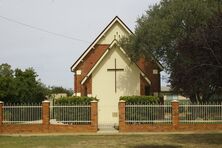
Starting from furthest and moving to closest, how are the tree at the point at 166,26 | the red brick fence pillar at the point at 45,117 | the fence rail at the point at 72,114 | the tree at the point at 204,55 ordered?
1. the tree at the point at 166,26
2. the fence rail at the point at 72,114
3. the red brick fence pillar at the point at 45,117
4. the tree at the point at 204,55

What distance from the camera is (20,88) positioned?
4250 cm

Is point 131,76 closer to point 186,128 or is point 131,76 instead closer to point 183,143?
point 186,128

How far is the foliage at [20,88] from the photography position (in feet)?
133

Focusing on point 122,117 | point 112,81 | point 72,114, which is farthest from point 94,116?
point 112,81

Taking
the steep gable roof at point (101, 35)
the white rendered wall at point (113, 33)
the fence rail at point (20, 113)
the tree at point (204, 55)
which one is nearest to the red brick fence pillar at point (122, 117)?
the fence rail at point (20, 113)

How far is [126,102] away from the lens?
3250 cm

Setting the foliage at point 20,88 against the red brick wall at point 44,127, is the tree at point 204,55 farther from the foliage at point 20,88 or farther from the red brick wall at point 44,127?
the foliage at point 20,88

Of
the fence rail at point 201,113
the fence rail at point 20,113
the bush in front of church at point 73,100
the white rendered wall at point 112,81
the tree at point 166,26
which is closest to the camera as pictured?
the fence rail at point 20,113

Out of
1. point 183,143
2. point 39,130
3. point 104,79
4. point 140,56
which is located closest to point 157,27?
point 140,56

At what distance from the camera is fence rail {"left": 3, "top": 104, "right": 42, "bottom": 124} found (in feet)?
99.8

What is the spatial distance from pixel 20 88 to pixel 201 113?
702 inches

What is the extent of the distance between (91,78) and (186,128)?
11609mm

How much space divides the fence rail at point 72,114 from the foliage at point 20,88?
10096mm

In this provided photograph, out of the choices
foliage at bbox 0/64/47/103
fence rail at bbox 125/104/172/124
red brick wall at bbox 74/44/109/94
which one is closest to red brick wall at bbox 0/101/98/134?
fence rail at bbox 125/104/172/124
